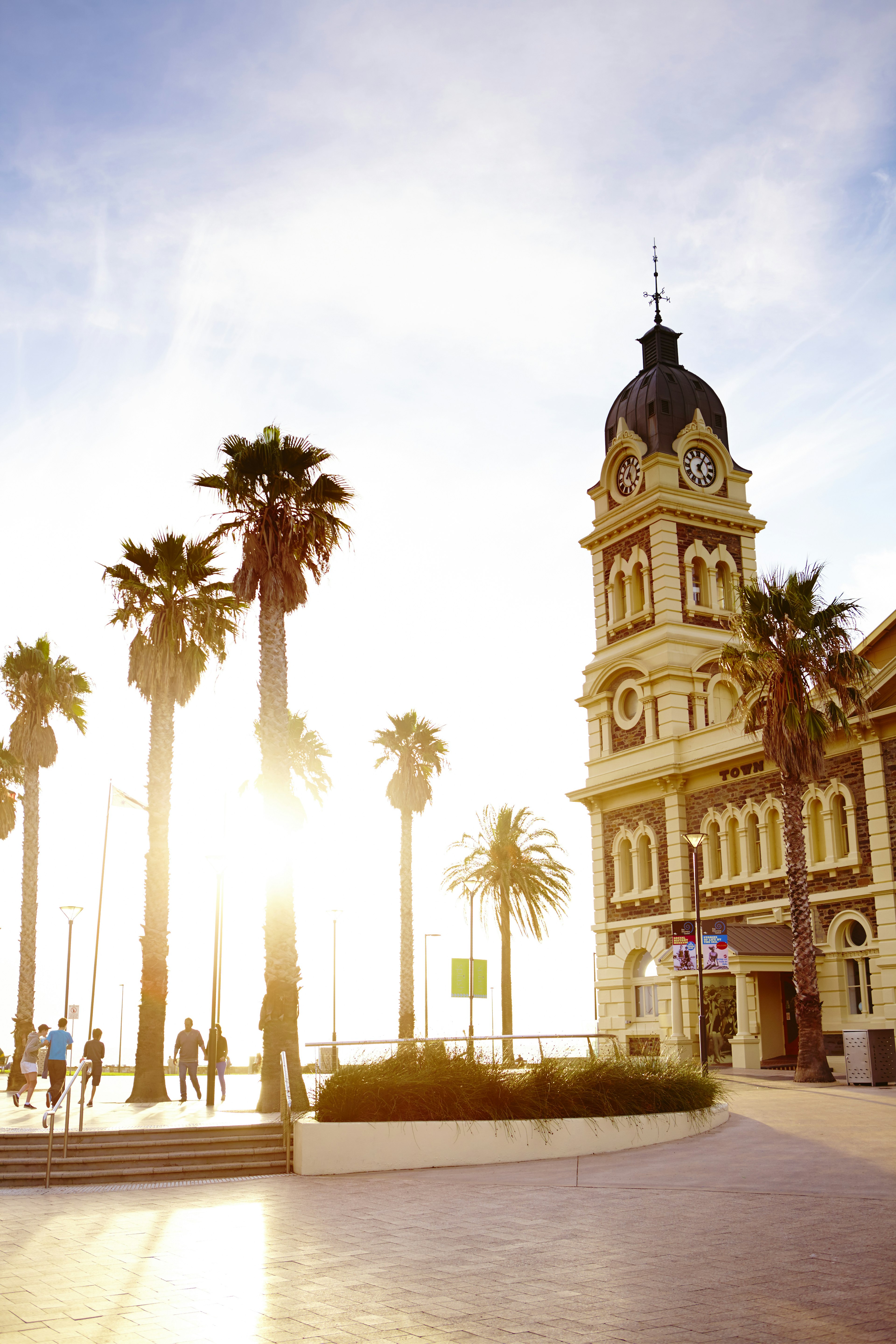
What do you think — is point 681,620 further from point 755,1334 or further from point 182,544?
point 755,1334

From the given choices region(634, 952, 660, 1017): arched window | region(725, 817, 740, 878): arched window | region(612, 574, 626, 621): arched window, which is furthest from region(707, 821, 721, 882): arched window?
→ region(612, 574, 626, 621): arched window

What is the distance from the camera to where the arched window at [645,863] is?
3997 cm

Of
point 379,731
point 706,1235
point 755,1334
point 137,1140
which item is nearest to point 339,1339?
point 755,1334

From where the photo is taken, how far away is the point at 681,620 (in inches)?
1623

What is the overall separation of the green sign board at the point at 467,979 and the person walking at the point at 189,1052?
39.4ft

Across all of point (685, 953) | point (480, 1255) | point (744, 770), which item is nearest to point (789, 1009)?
point (685, 953)

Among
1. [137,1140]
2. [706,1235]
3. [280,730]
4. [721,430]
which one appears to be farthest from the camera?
[721,430]

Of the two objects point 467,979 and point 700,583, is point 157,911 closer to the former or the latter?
point 467,979

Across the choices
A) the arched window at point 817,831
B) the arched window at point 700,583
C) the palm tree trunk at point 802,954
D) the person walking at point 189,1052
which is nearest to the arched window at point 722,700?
the arched window at point 700,583

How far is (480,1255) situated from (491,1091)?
23.2ft

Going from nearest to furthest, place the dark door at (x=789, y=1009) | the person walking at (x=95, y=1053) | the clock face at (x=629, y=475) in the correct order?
the person walking at (x=95, y=1053)
the dark door at (x=789, y=1009)
the clock face at (x=629, y=475)

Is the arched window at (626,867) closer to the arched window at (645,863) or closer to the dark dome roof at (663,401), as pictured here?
the arched window at (645,863)

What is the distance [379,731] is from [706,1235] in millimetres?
38524

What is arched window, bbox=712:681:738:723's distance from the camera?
40.4 metres
